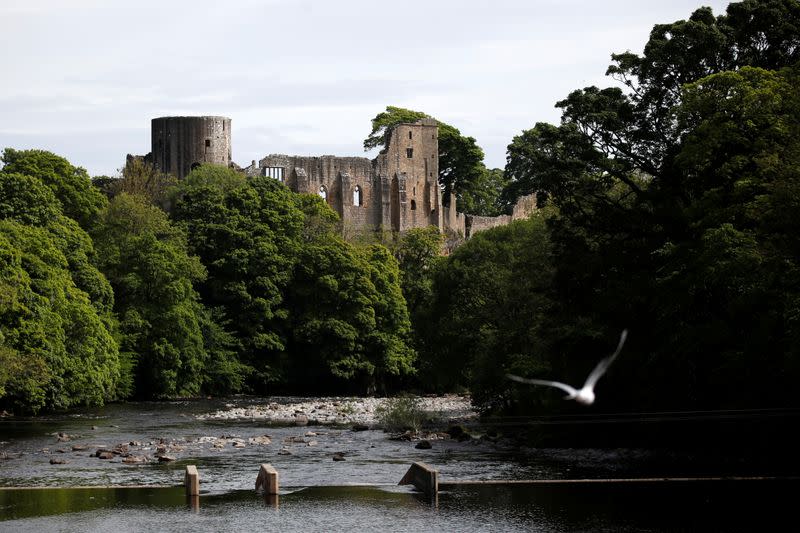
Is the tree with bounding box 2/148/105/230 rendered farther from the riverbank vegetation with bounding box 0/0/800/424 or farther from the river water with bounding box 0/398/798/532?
the river water with bounding box 0/398/798/532

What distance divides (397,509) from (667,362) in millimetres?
10754

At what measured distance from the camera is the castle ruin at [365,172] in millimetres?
114938

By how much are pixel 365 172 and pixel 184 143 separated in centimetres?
1725

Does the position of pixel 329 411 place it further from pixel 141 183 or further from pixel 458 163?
pixel 458 163

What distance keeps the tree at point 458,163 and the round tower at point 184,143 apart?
19.3 metres

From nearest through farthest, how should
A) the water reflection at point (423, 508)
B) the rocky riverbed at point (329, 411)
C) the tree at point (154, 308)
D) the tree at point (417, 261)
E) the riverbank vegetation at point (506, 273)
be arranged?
the water reflection at point (423, 508), the riverbank vegetation at point (506, 273), the rocky riverbed at point (329, 411), the tree at point (154, 308), the tree at point (417, 261)

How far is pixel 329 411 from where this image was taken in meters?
64.4

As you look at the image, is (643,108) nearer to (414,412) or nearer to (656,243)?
(656,243)

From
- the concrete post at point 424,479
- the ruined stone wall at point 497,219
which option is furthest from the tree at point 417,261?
the concrete post at point 424,479

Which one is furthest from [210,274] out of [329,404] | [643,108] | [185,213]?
[643,108]

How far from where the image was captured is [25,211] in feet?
212

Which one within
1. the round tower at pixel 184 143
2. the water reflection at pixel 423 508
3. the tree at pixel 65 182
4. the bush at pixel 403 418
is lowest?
the water reflection at pixel 423 508

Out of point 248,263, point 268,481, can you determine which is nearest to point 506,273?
point 248,263

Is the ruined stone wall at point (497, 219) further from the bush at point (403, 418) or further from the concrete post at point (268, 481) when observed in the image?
the concrete post at point (268, 481)
